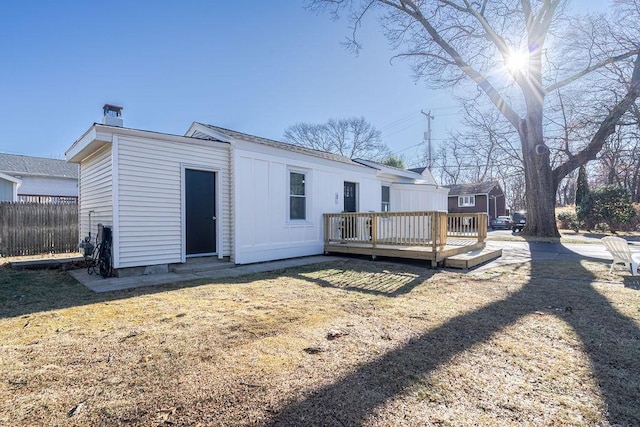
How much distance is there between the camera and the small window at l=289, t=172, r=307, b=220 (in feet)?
28.9

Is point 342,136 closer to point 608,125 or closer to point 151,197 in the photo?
point 608,125

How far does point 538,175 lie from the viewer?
14.4 m

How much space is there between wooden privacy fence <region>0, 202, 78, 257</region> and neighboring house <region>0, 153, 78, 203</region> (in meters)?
9.68

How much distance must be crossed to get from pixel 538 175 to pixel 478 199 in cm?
1815

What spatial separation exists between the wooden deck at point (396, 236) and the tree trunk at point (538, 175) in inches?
246

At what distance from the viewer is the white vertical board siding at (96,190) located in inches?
255

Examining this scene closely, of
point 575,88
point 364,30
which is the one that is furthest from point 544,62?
point 364,30

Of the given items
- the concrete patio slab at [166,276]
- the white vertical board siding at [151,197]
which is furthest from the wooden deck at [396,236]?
the white vertical board siding at [151,197]

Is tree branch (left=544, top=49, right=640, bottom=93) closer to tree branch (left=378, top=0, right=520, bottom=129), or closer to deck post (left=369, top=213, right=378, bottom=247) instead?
tree branch (left=378, top=0, right=520, bottom=129)

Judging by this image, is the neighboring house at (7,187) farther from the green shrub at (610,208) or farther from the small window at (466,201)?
the small window at (466,201)

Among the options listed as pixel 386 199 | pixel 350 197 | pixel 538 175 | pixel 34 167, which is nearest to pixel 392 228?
pixel 350 197

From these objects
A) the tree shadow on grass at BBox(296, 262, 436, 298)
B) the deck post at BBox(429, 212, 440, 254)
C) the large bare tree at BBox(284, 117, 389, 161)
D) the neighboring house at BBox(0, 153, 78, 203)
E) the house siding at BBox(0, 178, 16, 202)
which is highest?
the large bare tree at BBox(284, 117, 389, 161)

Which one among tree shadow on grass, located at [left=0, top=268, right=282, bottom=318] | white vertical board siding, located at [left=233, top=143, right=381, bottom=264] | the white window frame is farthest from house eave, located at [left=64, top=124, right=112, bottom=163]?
the white window frame

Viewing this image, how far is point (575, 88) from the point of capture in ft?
56.8
